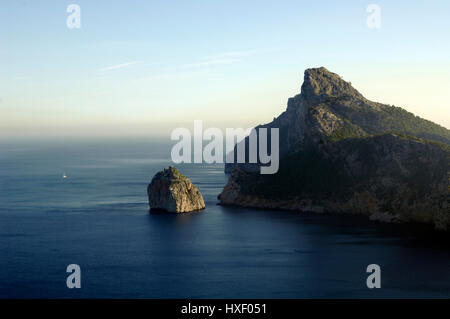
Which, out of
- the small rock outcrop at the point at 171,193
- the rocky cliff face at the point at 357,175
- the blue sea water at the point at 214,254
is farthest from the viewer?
the small rock outcrop at the point at 171,193

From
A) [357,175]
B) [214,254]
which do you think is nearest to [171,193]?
[214,254]

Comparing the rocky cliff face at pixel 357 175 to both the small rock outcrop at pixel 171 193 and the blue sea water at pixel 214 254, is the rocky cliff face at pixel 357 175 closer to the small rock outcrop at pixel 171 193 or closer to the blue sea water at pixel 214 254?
the blue sea water at pixel 214 254

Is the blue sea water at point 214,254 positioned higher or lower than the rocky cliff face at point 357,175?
lower

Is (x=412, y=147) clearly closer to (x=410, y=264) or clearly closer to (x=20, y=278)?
(x=410, y=264)

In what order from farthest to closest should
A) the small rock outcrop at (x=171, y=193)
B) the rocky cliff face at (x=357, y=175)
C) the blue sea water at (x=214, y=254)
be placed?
1. the small rock outcrop at (x=171, y=193)
2. the rocky cliff face at (x=357, y=175)
3. the blue sea water at (x=214, y=254)

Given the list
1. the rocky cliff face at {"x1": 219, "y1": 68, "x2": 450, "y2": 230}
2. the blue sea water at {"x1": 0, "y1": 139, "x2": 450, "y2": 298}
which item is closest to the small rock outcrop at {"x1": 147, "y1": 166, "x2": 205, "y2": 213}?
the blue sea water at {"x1": 0, "y1": 139, "x2": 450, "y2": 298}

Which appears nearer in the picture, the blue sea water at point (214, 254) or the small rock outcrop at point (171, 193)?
the blue sea water at point (214, 254)

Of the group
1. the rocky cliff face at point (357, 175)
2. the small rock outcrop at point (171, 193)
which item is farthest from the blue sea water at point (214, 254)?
the rocky cliff face at point (357, 175)
